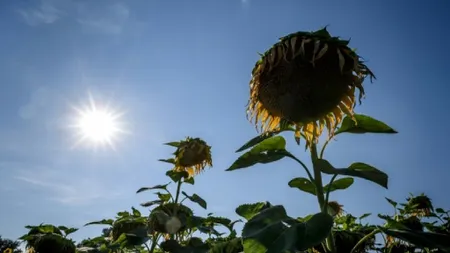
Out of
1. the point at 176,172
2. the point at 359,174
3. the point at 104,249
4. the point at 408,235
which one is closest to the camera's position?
the point at 408,235

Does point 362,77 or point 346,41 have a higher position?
point 346,41

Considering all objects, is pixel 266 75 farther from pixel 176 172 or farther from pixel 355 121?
pixel 176 172

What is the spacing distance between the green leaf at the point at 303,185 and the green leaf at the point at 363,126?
1.48ft

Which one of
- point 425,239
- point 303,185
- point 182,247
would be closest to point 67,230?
point 182,247

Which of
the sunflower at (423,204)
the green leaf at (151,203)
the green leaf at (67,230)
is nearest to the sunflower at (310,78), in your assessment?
the green leaf at (151,203)

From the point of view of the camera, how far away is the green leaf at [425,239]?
5.26 ft

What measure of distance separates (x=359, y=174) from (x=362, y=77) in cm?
74

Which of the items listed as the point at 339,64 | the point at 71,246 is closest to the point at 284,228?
the point at 339,64

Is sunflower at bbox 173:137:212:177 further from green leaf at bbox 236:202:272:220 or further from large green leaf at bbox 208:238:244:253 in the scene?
green leaf at bbox 236:202:272:220

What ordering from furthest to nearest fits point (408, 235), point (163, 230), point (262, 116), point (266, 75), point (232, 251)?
point (163, 230)
point (232, 251)
point (262, 116)
point (266, 75)
point (408, 235)

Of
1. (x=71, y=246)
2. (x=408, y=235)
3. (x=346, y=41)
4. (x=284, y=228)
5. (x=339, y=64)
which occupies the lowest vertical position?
(x=408, y=235)

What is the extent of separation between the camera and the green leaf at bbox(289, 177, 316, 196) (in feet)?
8.00

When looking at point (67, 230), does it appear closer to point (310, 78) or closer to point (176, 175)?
point (176, 175)

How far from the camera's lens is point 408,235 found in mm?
1699
